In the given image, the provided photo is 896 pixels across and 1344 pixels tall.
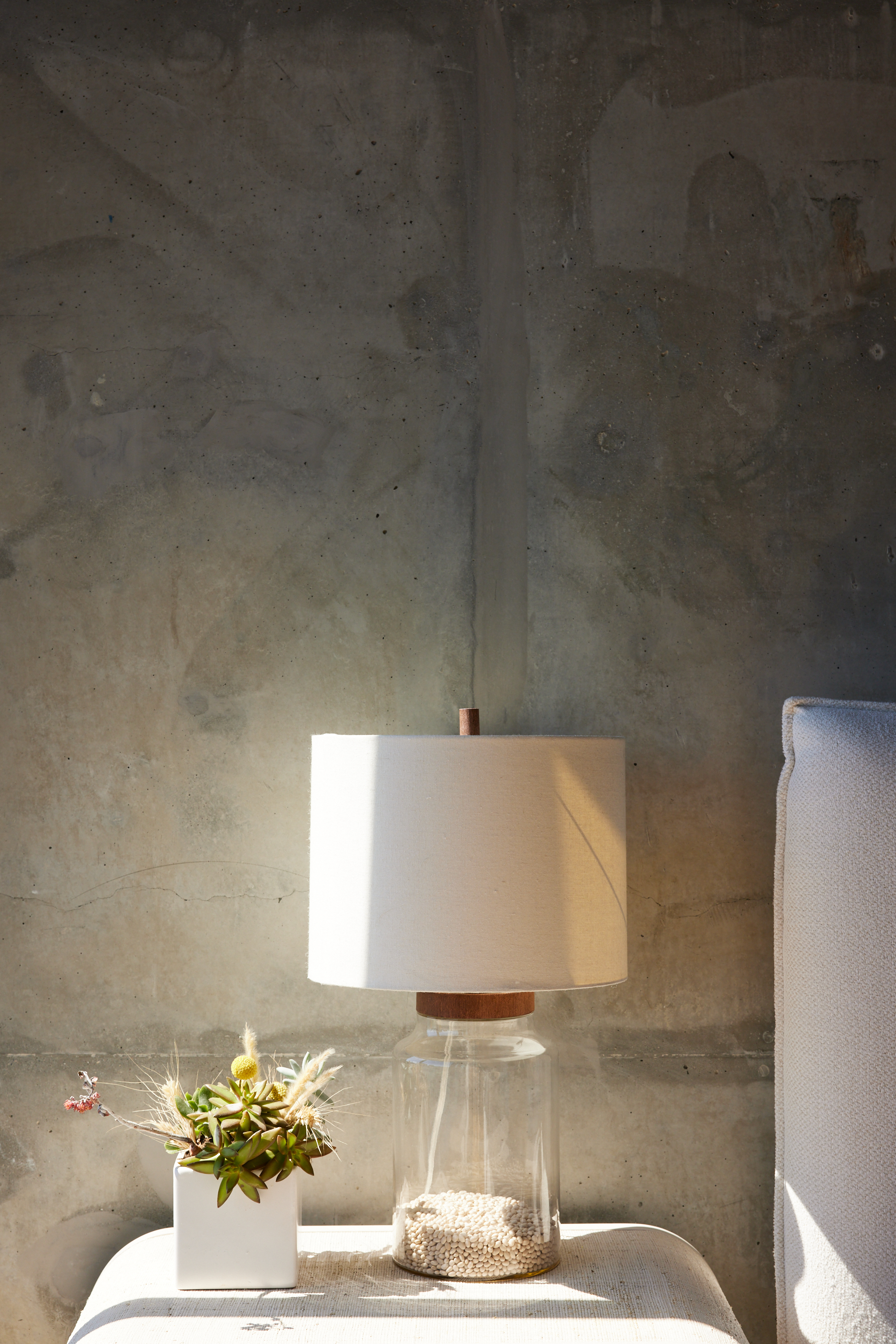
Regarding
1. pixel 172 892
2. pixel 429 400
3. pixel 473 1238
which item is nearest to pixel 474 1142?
pixel 473 1238

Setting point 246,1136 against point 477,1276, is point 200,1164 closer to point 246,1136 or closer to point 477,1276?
point 246,1136

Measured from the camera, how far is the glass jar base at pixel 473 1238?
141 cm

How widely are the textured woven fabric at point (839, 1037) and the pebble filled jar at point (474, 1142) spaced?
34 centimetres

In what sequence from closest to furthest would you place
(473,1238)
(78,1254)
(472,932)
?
(472,932), (473,1238), (78,1254)

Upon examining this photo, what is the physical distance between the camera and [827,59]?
1773mm

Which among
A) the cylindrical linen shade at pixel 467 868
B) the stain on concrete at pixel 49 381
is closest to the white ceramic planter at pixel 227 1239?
the cylindrical linen shade at pixel 467 868

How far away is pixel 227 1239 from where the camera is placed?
1.37 meters

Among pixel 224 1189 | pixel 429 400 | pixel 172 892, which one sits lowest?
pixel 224 1189

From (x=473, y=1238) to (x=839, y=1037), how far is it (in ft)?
1.85

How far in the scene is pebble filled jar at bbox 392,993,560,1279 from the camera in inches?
55.7

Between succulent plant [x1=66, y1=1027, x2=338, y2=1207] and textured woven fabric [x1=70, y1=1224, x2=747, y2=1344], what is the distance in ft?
0.47

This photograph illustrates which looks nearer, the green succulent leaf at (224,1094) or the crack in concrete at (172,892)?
the green succulent leaf at (224,1094)

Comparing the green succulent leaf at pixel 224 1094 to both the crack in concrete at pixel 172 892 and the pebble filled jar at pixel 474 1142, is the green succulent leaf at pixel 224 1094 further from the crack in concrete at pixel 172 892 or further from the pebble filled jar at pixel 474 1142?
the crack in concrete at pixel 172 892

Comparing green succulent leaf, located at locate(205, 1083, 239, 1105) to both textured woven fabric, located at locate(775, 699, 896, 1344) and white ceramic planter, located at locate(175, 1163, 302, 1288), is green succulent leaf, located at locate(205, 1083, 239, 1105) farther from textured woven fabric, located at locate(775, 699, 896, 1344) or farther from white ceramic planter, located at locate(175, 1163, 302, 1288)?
textured woven fabric, located at locate(775, 699, 896, 1344)
